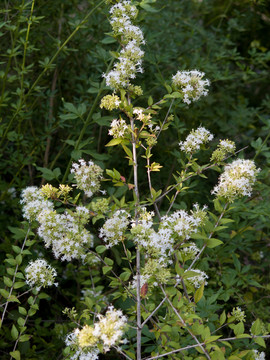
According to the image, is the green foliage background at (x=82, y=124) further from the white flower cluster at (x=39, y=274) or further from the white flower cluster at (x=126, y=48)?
the white flower cluster at (x=39, y=274)

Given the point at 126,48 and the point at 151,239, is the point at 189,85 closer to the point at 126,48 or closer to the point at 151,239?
the point at 126,48

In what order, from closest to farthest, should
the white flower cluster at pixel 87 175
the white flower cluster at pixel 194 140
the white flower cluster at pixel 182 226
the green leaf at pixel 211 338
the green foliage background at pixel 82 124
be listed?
1. the green leaf at pixel 211 338
2. the white flower cluster at pixel 182 226
3. the white flower cluster at pixel 87 175
4. the white flower cluster at pixel 194 140
5. the green foliage background at pixel 82 124

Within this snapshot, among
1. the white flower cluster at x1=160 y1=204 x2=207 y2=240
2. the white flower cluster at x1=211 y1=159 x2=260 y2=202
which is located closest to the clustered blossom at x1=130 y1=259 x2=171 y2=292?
the white flower cluster at x1=160 y1=204 x2=207 y2=240

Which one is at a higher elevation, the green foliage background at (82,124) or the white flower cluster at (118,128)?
the white flower cluster at (118,128)

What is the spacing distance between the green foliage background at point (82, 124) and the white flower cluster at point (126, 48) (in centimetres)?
15

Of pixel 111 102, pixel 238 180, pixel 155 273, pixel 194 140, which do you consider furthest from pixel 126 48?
pixel 155 273

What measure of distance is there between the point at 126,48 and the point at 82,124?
1.15 meters

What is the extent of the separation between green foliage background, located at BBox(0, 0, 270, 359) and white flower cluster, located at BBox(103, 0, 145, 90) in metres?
0.15

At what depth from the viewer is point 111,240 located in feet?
5.34

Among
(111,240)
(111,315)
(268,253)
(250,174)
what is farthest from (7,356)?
(268,253)

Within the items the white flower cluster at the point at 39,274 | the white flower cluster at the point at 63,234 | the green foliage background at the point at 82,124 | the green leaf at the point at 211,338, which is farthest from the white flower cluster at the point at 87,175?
the green leaf at the point at 211,338

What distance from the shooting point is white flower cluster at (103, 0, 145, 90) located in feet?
5.70

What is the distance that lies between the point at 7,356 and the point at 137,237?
123 cm

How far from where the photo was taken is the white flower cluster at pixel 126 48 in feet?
5.70
